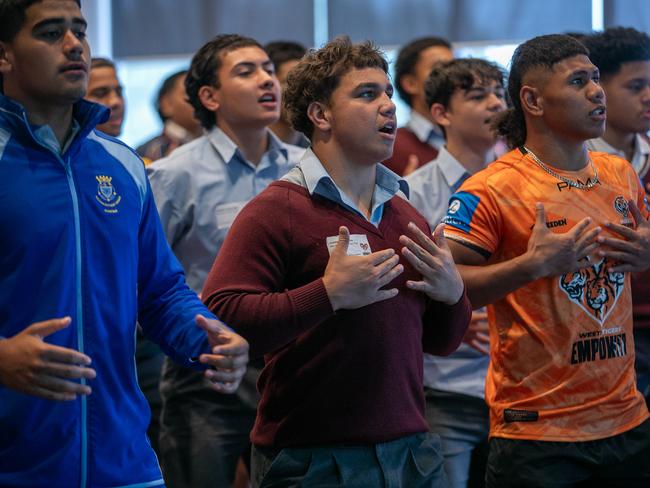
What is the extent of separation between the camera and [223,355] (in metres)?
2.22

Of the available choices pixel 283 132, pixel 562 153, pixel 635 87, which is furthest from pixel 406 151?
pixel 562 153

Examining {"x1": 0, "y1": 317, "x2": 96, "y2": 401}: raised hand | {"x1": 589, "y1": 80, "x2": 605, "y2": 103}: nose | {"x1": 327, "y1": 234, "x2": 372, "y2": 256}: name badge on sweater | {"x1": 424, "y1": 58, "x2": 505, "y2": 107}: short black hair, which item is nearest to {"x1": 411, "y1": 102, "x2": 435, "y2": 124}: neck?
{"x1": 424, "y1": 58, "x2": 505, "y2": 107}: short black hair

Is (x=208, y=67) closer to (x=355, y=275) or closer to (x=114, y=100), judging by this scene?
(x=114, y=100)

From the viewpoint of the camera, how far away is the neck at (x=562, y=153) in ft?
10.3

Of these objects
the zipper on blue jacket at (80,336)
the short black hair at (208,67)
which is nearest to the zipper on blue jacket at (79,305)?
the zipper on blue jacket at (80,336)

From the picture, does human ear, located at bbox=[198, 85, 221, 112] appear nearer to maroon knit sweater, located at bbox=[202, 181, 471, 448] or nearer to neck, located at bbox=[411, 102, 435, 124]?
neck, located at bbox=[411, 102, 435, 124]

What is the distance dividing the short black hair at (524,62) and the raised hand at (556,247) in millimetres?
494

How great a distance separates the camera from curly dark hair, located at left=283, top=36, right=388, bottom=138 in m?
2.87

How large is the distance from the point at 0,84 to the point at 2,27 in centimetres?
13

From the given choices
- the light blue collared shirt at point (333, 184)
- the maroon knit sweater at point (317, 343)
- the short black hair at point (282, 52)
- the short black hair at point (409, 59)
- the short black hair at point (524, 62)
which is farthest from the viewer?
the short black hair at point (409, 59)

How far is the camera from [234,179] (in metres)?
3.97

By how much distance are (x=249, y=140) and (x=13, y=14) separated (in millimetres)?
1765

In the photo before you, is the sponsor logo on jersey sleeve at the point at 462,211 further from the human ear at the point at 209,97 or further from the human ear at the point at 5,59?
the human ear at the point at 209,97

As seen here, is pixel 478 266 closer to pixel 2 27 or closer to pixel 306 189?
pixel 306 189
